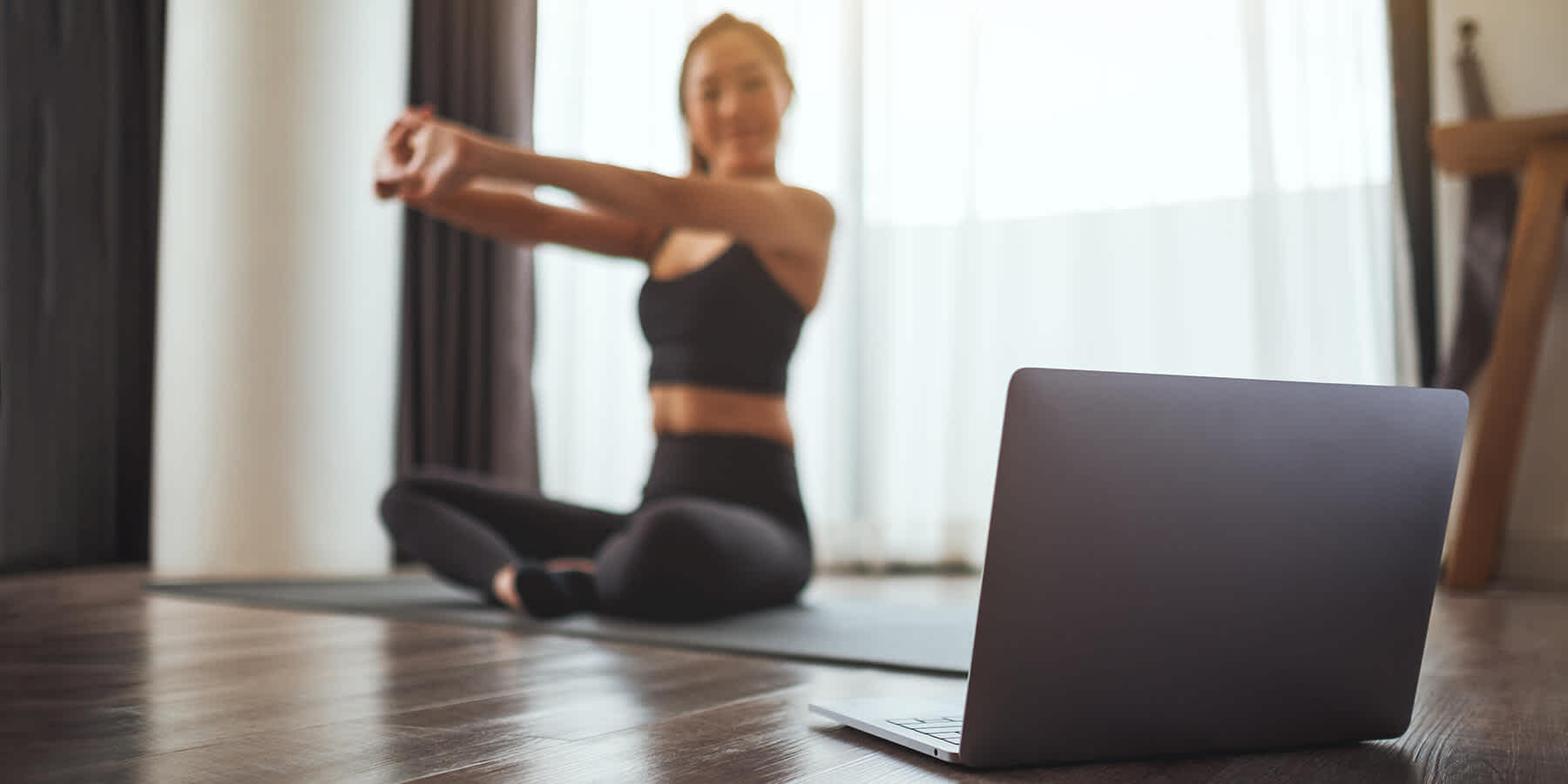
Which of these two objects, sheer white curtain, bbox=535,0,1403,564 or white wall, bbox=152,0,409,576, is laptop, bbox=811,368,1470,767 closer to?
sheer white curtain, bbox=535,0,1403,564

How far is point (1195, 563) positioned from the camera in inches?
31.8

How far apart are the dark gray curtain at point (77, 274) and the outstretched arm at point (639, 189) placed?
1.69 metres

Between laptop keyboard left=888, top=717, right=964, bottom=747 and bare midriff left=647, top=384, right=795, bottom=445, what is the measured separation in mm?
1194

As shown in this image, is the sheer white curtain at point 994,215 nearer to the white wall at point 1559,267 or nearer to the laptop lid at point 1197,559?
the white wall at point 1559,267

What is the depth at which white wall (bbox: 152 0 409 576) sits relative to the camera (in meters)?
2.95

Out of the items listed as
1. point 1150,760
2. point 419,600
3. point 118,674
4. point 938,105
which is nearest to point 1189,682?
point 1150,760

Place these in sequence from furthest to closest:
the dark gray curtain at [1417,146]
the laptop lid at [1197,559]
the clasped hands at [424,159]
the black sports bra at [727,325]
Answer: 1. the dark gray curtain at [1417,146]
2. the black sports bra at [727,325]
3. the clasped hands at [424,159]
4. the laptop lid at [1197,559]

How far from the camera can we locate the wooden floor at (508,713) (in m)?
0.84

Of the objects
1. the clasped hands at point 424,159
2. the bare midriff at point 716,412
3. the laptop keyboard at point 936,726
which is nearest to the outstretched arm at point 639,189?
the clasped hands at point 424,159

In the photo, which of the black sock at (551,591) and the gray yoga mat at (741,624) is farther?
the black sock at (551,591)

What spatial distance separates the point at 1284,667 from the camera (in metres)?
0.87

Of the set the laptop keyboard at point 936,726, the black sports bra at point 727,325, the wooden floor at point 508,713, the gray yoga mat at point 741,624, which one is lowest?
the gray yoga mat at point 741,624

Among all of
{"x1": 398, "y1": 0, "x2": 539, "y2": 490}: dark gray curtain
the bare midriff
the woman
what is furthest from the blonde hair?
{"x1": 398, "y1": 0, "x2": 539, "y2": 490}: dark gray curtain

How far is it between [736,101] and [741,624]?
0.94m
